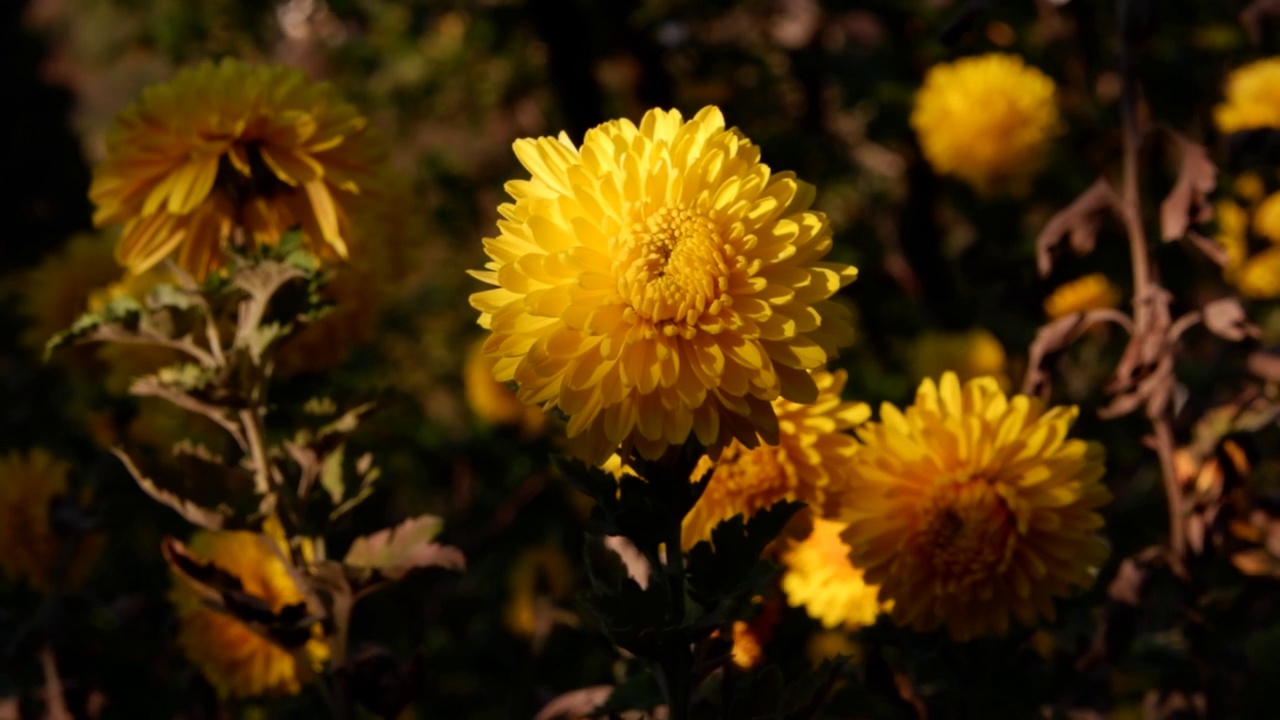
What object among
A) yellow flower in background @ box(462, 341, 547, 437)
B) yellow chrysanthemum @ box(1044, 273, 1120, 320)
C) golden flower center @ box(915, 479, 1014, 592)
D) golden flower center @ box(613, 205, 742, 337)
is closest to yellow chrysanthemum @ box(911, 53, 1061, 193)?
yellow chrysanthemum @ box(1044, 273, 1120, 320)

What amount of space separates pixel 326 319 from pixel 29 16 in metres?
6.11

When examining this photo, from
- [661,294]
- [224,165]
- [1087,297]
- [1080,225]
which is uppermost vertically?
[224,165]

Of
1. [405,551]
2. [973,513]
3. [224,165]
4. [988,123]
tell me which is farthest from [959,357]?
[224,165]

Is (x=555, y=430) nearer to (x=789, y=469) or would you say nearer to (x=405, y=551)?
(x=405, y=551)

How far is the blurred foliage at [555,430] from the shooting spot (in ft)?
5.55

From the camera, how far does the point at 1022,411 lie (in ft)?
4.59

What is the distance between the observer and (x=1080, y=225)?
176 cm

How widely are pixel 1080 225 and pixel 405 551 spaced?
1.07 meters

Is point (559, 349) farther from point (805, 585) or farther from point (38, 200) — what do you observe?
point (38, 200)

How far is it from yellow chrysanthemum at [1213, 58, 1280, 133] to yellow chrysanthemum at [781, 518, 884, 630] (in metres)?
1.71

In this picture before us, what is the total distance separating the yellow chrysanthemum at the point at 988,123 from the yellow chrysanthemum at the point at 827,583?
1.75 meters

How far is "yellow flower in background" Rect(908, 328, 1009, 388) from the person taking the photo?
8.63 feet

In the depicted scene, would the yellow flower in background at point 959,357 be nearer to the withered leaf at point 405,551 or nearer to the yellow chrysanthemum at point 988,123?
the yellow chrysanthemum at point 988,123

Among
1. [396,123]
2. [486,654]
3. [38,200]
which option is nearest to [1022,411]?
[486,654]
